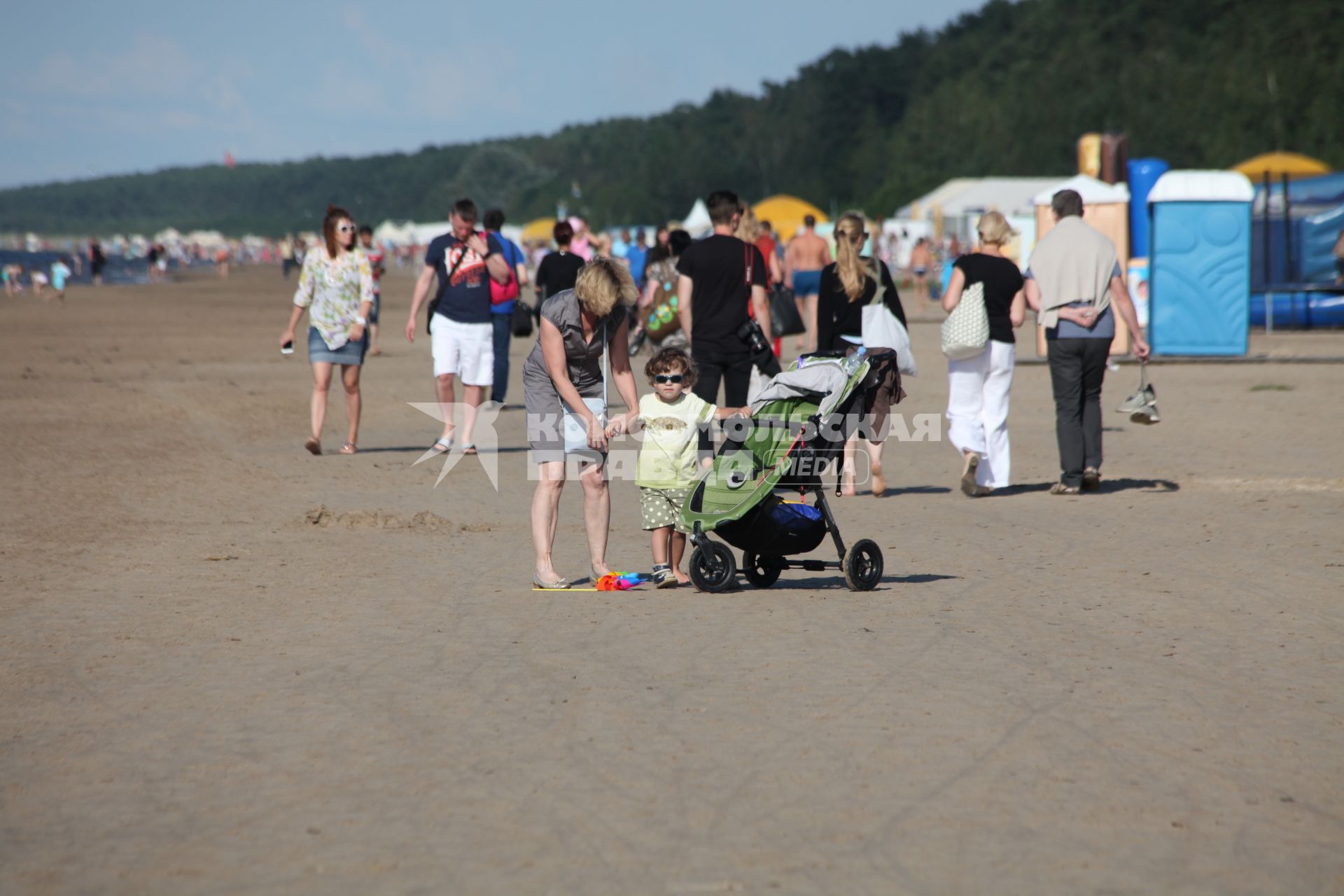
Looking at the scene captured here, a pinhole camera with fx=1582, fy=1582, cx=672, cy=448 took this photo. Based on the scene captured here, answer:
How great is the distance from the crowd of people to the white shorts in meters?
0.01

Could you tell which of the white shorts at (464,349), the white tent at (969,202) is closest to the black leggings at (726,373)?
the white shorts at (464,349)

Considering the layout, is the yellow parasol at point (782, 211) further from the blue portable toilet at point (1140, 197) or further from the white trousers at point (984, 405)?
the white trousers at point (984, 405)

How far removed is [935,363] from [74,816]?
1855 cm

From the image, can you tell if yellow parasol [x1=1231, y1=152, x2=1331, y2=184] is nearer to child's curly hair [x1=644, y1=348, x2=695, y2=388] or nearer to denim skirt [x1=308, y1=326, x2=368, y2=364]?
A: denim skirt [x1=308, y1=326, x2=368, y2=364]

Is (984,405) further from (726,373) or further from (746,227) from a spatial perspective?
(746,227)

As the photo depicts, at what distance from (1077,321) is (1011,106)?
9774cm

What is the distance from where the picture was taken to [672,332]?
15.8 m

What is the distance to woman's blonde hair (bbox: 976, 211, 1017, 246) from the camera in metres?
10.4

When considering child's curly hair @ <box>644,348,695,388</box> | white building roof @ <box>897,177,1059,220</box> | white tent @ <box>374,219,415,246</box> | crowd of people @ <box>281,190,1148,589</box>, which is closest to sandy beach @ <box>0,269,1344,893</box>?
crowd of people @ <box>281,190,1148,589</box>

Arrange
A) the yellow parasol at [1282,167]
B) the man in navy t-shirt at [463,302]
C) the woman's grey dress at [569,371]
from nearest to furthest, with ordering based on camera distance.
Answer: the woman's grey dress at [569,371] → the man in navy t-shirt at [463,302] → the yellow parasol at [1282,167]

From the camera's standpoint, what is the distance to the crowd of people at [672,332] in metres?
7.27

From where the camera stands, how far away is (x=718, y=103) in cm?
17475

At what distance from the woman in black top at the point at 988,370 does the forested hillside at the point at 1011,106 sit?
187 feet

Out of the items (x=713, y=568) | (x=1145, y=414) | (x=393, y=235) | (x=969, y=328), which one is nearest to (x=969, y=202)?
(x=1145, y=414)
